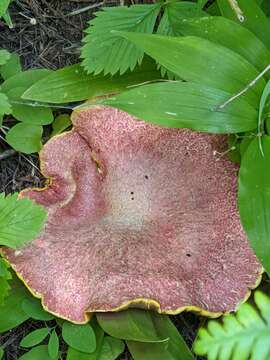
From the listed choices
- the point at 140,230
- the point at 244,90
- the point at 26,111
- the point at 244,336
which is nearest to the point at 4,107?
the point at 26,111

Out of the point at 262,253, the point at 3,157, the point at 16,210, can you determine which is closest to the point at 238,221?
the point at 262,253

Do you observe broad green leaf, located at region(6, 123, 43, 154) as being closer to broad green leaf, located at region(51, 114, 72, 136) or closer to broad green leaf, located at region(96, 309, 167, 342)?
broad green leaf, located at region(51, 114, 72, 136)

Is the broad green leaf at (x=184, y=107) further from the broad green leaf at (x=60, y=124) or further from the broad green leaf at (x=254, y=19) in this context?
the broad green leaf at (x=60, y=124)

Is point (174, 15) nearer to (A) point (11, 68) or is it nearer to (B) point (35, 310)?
(A) point (11, 68)

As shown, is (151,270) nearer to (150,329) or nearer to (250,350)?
(150,329)

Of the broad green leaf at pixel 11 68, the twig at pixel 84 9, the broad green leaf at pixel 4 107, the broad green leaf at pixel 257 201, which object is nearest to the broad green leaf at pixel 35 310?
the broad green leaf at pixel 4 107

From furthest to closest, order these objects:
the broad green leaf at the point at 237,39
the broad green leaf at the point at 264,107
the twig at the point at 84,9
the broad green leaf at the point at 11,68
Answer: the twig at the point at 84,9
the broad green leaf at the point at 11,68
the broad green leaf at the point at 237,39
the broad green leaf at the point at 264,107
